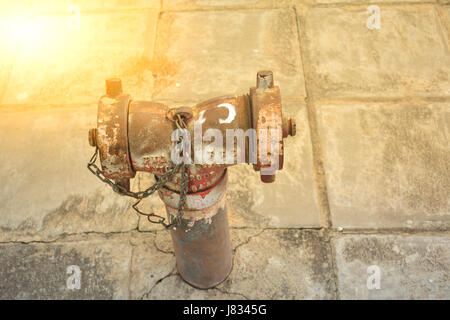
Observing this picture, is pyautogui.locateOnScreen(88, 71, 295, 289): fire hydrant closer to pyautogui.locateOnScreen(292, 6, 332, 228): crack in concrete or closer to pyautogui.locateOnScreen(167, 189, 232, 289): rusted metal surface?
pyautogui.locateOnScreen(167, 189, 232, 289): rusted metal surface

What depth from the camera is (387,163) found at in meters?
2.81

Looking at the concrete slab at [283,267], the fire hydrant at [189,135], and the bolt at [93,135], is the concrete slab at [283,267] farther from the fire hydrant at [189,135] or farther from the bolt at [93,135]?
the bolt at [93,135]

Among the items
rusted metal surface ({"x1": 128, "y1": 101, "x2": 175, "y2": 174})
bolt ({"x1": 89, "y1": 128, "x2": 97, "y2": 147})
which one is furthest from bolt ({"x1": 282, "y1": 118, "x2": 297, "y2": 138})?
bolt ({"x1": 89, "y1": 128, "x2": 97, "y2": 147})

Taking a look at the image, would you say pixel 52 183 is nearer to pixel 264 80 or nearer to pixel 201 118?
pixel 201 118

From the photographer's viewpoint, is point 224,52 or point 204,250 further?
point 224,52

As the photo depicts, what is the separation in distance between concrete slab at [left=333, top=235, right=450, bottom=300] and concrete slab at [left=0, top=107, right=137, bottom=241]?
54.4 inches

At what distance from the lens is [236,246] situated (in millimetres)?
2471

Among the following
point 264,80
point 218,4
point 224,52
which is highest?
point 218,4

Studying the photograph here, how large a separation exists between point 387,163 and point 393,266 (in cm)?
79

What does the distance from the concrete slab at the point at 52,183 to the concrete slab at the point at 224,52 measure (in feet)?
2.60

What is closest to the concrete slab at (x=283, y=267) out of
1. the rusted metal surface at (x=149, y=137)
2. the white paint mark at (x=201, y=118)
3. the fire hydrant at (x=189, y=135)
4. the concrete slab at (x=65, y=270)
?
the concrete slab at (x=65, y=270)

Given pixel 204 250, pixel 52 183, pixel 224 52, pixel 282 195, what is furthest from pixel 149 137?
pixel 224 52

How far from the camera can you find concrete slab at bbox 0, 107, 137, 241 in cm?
260

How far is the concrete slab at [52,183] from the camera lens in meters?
2.60
